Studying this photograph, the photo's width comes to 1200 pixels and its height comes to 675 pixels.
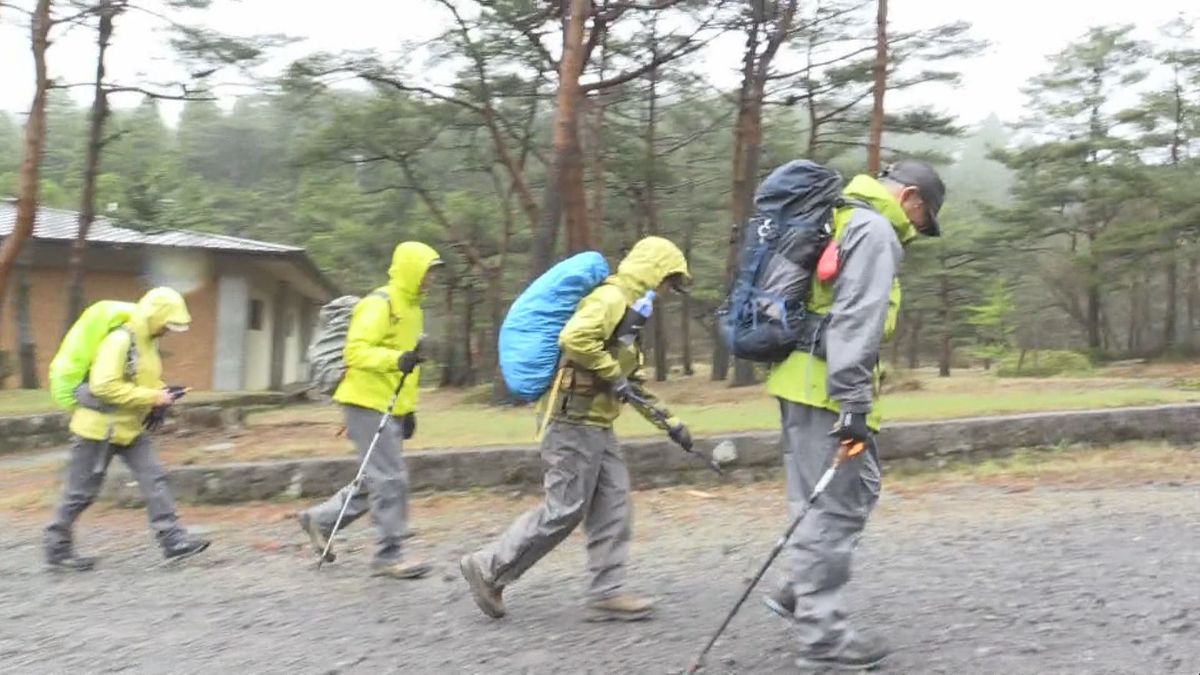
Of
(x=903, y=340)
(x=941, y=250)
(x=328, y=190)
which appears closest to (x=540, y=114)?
(x=328, y=190)

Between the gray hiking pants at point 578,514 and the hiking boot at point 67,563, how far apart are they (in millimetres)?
2852

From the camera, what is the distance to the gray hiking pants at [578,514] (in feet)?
Result: 15.1

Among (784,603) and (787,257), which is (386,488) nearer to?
(784,603)

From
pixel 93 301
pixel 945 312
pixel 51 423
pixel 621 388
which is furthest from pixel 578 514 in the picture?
pixel 945 312

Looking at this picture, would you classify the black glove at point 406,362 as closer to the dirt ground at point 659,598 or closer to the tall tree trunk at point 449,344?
the dirt ground at point 659,598

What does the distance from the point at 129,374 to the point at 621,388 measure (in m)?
3.12

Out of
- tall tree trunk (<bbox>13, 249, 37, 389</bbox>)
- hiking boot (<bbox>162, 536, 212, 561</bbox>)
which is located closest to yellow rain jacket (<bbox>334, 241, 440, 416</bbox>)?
hiking boot (<bbox>162, 536, 212, 561</bbox>)

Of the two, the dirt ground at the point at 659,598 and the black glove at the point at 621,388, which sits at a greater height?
the black glove at the point at 621,388

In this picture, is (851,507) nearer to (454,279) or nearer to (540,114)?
(540,114)

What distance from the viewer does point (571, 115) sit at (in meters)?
12.0

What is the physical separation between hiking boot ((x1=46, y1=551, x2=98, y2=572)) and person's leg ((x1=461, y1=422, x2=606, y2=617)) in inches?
110

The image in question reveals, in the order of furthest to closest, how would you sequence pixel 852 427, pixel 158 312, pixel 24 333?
pixel 24 333 < pixel 158 312 < pixel 852 427

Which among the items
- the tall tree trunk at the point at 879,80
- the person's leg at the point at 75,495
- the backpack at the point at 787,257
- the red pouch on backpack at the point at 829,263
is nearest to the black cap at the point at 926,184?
the backpack at the point at 787,257

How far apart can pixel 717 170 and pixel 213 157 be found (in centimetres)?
2952
